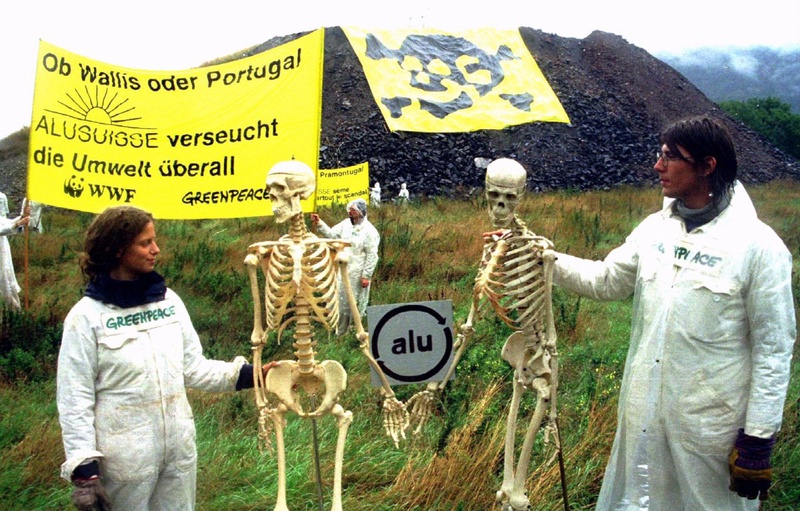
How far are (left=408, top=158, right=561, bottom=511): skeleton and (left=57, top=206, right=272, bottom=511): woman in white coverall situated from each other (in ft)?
3.71

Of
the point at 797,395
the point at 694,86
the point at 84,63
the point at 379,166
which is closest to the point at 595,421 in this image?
the point at 797,395

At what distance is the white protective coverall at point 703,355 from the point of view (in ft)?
9.23

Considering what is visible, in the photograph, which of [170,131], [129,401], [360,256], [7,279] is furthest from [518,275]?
[7,279]

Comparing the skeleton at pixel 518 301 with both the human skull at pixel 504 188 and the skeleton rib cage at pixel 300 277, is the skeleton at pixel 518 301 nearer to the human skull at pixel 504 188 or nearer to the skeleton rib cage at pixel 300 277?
the human skull at pixel 504 188

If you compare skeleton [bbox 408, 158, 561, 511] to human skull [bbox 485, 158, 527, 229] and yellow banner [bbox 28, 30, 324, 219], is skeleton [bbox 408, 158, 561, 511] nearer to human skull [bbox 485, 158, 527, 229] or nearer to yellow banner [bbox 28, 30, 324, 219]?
human skull [bbox 485, 158, 527, 229]

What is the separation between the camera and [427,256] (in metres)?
10.7

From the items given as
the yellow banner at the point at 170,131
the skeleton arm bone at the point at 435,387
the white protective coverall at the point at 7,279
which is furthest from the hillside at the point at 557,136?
the skeleton arm bone at the point at 435,387

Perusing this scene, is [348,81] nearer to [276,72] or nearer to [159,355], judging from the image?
[276,72]

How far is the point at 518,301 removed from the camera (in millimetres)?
3307

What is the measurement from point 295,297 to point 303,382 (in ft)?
1.32

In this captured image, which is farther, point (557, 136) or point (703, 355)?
point (557, 136)

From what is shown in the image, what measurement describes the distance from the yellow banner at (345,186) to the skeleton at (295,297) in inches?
472

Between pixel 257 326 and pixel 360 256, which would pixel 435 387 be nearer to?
pixel 257 326

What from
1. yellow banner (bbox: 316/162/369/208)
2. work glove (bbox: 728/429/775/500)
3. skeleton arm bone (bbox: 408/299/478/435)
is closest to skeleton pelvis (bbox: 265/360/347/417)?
skeleton arm bone (bbox: 408/299/478/435)
